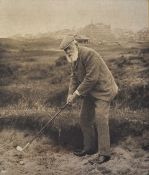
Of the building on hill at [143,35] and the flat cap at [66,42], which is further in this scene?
the building on hill at [143,35]

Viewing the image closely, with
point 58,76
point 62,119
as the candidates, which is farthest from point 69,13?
point 62,119

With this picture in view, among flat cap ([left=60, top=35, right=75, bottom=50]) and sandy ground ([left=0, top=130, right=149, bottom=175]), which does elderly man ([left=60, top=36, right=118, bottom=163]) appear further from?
sandy ground ([left=0, top=130, right=149, bottom=175])

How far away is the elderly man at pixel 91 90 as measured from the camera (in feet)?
19.1

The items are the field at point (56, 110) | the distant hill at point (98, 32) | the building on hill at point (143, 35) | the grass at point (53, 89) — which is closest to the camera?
the field at point (56, 110)

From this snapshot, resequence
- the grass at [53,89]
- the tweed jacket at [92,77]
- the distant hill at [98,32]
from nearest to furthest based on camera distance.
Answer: the tweed jacket at [92,77] < the grass at [53,89] < the distant hill at [98,32]

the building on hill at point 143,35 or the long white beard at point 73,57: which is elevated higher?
the building on hill at point 143,35

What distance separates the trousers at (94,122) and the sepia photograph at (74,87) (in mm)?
12

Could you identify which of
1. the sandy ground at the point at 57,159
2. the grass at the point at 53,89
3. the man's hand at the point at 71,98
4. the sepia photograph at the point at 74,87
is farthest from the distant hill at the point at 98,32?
the sandy ground at the point at 57,159

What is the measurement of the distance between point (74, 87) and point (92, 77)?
0.31 metres

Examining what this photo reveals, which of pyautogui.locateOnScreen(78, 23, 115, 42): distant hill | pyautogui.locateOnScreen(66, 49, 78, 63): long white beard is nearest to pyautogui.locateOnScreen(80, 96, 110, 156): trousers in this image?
pyautogui.locateOnScreen(66, 49, 78, 63): long white beard

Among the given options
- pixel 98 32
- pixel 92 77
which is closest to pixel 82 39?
pixel 98 32

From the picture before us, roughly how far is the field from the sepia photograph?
1cm

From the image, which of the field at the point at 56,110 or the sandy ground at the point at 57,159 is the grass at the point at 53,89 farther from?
the sandy ground at the point at 57,159

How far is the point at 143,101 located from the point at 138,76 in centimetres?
31
